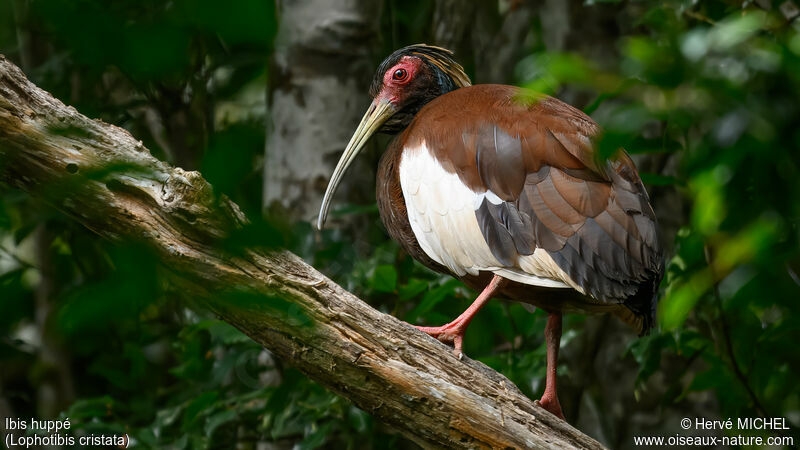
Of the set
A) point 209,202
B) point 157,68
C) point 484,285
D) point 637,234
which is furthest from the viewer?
point 484,285

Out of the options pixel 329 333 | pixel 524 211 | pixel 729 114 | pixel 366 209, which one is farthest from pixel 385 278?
pixel 729 114

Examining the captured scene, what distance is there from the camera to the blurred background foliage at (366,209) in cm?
71

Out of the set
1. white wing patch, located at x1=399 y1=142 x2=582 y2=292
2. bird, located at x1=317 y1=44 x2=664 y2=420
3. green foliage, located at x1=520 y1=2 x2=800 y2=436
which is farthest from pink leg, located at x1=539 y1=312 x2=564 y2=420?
green foliage, located at x1=520 y1=2 x2=800 y2=436

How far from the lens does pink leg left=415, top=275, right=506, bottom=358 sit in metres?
2.79

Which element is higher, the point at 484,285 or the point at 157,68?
the point at 157,68

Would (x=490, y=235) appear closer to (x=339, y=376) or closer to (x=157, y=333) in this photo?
(x=339, y=376)

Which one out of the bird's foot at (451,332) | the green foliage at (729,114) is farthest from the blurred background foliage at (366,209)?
the bird's foot at (451,332)

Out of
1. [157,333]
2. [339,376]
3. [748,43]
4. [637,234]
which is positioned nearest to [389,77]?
[637,234]

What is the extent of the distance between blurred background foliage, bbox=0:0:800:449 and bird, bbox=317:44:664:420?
0.66ft

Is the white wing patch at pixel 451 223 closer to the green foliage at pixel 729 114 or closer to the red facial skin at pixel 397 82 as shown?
the red facial skin at pixel 397 82

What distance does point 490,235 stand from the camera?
271cm

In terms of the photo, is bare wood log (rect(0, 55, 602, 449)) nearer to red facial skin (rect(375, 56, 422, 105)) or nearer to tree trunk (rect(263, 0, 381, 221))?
red facial skin (rect(375, 56, 422, 105))

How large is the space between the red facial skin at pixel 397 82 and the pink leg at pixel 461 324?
1.04 meters

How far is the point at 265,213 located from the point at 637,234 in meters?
2.06
